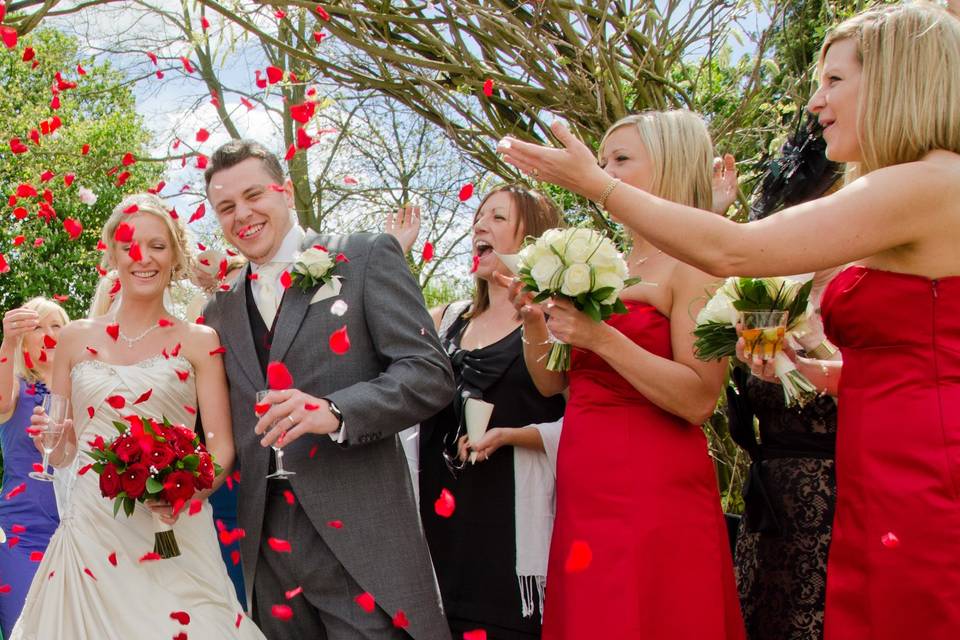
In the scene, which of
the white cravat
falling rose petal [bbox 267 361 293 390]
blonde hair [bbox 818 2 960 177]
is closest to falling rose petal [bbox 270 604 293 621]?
falling rose petal [bbox 267 361 293 390]

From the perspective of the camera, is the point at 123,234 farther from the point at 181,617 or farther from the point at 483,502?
the point at 483,502

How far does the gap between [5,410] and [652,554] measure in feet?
15.0

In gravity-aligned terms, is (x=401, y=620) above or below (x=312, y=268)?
below

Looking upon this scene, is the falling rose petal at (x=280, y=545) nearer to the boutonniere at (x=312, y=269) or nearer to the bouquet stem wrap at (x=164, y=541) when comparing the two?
the bouquet stem wrap at (x=164, y=541)

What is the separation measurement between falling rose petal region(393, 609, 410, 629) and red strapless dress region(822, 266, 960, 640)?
138 centimetres

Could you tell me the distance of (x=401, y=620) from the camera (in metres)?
3.01

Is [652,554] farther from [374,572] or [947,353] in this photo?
[947,353]

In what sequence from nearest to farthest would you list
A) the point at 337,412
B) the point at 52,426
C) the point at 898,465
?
the point at 898,465 → the point at 337,412 → the point at 52,426

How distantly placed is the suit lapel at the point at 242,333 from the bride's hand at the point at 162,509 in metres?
0.52

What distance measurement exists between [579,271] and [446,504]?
1.45m

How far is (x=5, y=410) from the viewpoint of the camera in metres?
5.75

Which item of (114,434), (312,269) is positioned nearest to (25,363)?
(114,434)

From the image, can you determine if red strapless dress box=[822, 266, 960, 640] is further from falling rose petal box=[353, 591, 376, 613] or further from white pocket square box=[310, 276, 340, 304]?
white pocket square box=[310, 276, 340, 304]

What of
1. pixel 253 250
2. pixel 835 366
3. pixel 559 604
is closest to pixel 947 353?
pixel 835 366
